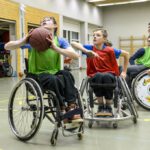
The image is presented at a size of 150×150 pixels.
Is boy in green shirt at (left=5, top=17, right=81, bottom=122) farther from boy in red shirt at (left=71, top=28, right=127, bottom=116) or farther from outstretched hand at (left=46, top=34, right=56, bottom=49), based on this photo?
boy in red shirt at (left=71, top=28, right=127, bottom=116)

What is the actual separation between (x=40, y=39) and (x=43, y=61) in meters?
0.24

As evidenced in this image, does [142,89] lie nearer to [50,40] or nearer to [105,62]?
[105,62]

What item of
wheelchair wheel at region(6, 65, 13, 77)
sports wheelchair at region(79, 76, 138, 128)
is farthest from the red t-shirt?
wheelchair wheel at region(6, 65, 13, 77)

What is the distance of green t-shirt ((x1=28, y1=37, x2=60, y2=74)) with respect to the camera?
2.75 m

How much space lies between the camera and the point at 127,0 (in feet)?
64.0

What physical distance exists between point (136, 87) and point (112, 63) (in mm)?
969

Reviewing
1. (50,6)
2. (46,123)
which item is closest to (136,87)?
(46,123)

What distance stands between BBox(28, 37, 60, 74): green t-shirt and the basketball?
4.6 inches

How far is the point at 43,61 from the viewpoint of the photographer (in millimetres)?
2764

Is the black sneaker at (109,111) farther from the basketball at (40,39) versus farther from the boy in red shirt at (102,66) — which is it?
the basketball at (40,39)

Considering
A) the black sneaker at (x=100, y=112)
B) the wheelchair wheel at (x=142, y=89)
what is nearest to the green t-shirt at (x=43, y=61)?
the black sneaker at (x=100, y=112)

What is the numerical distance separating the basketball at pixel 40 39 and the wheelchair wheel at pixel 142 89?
195cm

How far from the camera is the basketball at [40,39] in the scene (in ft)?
8.54

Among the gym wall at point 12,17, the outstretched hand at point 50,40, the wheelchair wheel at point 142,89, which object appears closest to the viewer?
the outstretched hand at point 50,40
